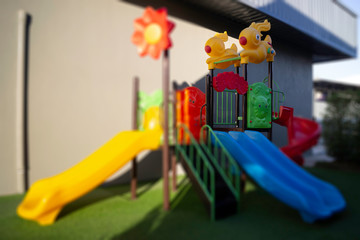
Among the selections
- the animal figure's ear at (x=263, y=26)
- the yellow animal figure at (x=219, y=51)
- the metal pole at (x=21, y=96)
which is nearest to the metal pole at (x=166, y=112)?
the yellow animal figure at (x=219, y=51)

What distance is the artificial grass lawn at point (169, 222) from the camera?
8.89ft

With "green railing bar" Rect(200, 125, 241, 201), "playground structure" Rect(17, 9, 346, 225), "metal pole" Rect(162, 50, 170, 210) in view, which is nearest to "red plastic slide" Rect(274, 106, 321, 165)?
"green railing bar" Rect(200, 125, 241, 201)

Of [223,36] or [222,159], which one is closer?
[223,36]

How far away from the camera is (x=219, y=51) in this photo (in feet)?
3.16

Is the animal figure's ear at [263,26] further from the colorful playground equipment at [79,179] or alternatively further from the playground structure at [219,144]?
the colorful playground equipment at [79,179]

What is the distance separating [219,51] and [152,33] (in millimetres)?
297

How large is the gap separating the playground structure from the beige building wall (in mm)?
1012

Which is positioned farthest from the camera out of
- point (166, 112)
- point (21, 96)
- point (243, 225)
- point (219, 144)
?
point (21, 96)

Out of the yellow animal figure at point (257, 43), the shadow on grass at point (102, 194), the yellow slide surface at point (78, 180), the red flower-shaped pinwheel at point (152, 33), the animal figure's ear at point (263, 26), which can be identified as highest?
the red flower-shaped pinwheel at point (152, 33)

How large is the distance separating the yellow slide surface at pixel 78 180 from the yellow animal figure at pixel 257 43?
2.80 m

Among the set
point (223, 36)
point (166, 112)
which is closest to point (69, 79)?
point (166, 112)

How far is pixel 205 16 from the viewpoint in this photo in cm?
75

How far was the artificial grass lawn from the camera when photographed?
Result: 8.89 feet

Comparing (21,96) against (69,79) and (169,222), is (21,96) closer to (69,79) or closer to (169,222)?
(69,79)
